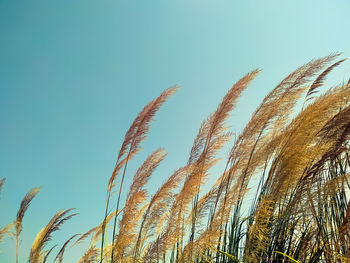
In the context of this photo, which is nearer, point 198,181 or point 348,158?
point 348,158

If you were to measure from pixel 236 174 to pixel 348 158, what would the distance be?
3.51 ft

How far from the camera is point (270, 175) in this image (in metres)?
2.67

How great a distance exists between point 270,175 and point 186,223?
1.05 meters

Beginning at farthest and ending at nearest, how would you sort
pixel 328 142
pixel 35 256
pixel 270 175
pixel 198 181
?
pixel 35 256, pixel 198 181, pixel 270 175, pixel 328 142

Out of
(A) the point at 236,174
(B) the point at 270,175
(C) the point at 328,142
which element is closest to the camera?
(C) the point at 328,142

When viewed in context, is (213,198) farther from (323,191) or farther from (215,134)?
(323,191)

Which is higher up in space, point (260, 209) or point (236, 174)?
point (236, 174)

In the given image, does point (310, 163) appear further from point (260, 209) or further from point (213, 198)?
point (213, 198)

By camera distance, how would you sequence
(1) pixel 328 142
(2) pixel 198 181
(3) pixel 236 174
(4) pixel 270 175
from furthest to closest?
(3) pixel 236 174 < (2) pixel 198 181 < (4) pixel 270 175 < (1) pixel 328 142

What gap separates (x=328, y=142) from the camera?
2311mm

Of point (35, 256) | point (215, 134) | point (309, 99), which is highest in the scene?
point (309, 99)

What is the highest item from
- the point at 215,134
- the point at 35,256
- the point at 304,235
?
the point at 215,134

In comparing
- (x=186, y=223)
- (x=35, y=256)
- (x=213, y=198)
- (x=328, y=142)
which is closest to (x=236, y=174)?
(x=213, y=198)

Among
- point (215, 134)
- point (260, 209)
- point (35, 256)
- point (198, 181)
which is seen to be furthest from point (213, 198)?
point (35, 256)
